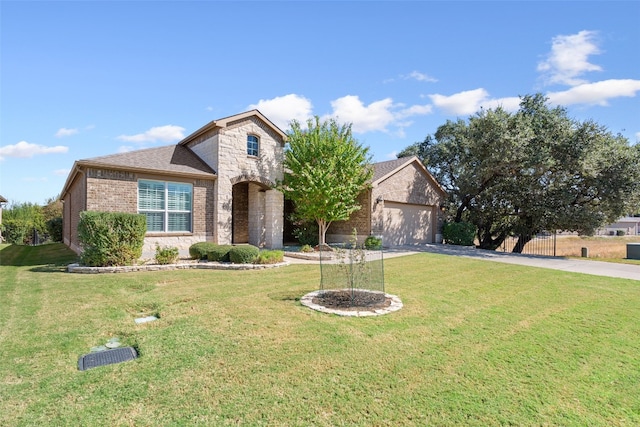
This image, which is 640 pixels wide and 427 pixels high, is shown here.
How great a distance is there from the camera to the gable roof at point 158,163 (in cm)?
1145

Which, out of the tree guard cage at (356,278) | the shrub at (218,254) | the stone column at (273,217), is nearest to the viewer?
the tree guard cage at (356,278)

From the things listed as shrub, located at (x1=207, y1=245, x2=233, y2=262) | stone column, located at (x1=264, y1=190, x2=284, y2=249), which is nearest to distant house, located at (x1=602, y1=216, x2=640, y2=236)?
stone column, located at (x1=264, y1=190, x2=284, y2=249)

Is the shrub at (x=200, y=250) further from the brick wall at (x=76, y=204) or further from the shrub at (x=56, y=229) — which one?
→ the shrub at (x=56, y=229)

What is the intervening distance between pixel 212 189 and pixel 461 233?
15719 millimetres

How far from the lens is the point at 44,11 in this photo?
861 cm

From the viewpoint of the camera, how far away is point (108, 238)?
955cm

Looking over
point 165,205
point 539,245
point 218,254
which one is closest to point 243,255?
point 218,254

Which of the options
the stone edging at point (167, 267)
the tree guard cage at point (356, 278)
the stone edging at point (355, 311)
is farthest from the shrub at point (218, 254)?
the stone edging at point (355, 311)

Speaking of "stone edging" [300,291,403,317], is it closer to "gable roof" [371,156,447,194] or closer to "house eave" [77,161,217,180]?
"house eave" [77,161,217,180]

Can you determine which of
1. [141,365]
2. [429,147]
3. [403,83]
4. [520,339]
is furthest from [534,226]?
[141,365]

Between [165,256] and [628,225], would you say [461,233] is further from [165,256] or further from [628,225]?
[628,225]

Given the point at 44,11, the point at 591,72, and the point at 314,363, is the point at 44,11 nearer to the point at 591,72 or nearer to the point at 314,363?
the point at 314,363

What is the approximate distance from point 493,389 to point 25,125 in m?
15.7

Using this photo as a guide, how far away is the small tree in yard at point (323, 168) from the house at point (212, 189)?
109cm
